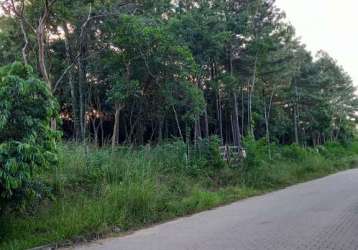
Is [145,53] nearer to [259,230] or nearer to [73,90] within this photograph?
[73,90]

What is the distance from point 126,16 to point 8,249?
12.4 meters

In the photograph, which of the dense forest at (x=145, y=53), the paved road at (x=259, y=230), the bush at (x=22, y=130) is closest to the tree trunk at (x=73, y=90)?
the dense forest at (x=145, y=53)

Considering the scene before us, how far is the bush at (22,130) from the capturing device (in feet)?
24.3

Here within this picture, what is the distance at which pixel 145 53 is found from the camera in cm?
1930

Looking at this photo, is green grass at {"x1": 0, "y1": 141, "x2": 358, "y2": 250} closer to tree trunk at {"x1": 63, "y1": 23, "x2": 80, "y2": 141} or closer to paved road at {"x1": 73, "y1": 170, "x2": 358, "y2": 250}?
paved road at {"x1": 73, "y1": 170, "x2": 358, "y2": 250}

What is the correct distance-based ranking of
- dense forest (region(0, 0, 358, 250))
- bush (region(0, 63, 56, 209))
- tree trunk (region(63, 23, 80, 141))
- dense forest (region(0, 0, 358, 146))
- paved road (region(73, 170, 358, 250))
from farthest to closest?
tree trunk (region(63, 23, 80, 141)) < dense forest (region(0, 0, 358, 146)) < dense forest (region(0, 0, 358, 250)) < bush (region(0, 63, 56, 209)) < paved road (region(73, 170, 358, 250))

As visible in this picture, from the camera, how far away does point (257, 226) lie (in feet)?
29.8

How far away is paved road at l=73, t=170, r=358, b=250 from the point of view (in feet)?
23.8

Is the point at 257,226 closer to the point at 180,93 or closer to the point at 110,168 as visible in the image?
the point at 110,168

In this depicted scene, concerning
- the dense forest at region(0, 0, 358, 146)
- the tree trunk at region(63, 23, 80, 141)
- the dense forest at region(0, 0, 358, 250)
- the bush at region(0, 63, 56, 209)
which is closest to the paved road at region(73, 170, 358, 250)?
the dense forest at region(0, 0, 358, 250)

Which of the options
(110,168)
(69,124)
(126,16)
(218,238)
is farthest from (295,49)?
(218,238)

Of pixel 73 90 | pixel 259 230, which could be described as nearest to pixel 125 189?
pixel 259 230

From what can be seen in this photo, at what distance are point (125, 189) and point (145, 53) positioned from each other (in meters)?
9.96

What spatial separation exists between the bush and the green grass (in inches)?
33.8
